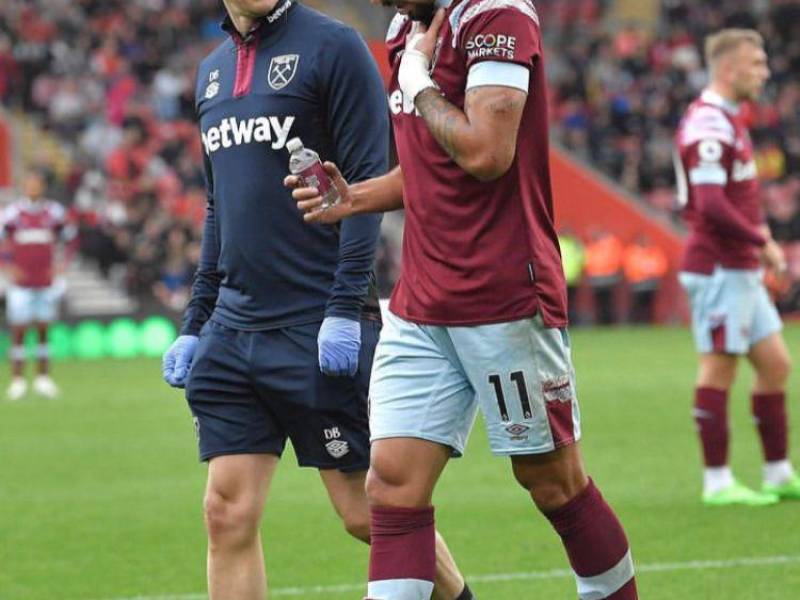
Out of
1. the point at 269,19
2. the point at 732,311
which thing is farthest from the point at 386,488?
the point at 732,311

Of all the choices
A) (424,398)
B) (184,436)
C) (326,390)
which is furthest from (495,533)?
(184,436)

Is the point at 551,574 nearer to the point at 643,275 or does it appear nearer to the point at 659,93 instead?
the point at 643,275

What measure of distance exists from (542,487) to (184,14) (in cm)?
2766

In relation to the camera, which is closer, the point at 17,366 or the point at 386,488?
the point at 386,488

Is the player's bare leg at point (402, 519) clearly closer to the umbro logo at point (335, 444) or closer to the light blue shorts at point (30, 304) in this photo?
the umbro logo at point (335, 444)

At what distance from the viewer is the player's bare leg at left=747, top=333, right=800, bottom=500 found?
9.52 m

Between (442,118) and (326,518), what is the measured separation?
5.07 meters

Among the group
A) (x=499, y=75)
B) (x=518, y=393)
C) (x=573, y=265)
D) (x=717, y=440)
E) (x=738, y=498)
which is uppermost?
(x=499, y=75)

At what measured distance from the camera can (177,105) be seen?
29625mm

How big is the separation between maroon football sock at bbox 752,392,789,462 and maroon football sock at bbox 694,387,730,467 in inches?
8.2

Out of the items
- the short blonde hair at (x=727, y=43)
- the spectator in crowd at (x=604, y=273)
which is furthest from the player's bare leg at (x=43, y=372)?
the spectator in crowd at (x=604, y=273)

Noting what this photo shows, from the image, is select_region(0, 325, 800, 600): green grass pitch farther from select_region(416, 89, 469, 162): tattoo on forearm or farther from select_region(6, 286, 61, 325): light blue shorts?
select_region(6, 286, 61, 325): light blue shorts

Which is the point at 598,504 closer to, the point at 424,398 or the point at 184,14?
the point at 424,398

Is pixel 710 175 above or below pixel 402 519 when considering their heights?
above
